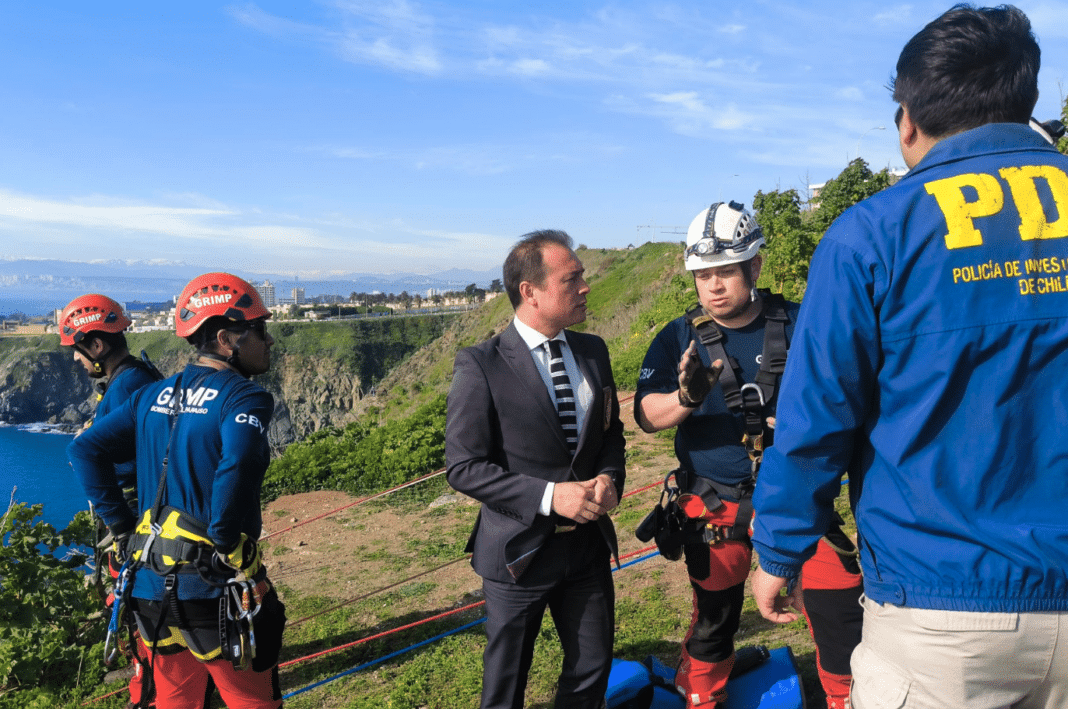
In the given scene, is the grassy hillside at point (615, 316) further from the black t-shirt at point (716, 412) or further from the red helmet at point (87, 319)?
the black t-shirt at point (716, 412)

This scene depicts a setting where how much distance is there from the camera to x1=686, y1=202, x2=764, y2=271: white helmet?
141 inches

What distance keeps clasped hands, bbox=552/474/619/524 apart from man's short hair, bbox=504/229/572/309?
0.91m

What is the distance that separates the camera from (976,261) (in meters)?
1.73

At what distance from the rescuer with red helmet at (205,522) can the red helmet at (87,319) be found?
5.49ft

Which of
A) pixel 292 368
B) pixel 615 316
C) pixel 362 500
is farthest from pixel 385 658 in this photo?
pixel 292 368

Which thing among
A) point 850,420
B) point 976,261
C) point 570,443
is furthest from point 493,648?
point 976,261

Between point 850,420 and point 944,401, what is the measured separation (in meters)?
0.22

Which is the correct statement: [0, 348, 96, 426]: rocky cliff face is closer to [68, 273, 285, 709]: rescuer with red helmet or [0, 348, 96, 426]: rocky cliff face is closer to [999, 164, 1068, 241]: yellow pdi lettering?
[68, 273, 285, 709]: rescuer with red helmet

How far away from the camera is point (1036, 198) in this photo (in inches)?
68.7

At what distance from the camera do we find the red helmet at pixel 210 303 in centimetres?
346

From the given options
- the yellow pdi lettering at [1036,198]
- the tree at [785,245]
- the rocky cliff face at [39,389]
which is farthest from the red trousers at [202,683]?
the rocky cliff face at [39,389]

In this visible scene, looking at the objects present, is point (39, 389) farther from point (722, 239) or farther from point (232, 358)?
point (722, 239)

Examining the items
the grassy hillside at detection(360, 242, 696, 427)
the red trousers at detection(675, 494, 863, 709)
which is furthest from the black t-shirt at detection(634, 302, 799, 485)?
the grassy hillside at detection(360, 242, 696, 427)

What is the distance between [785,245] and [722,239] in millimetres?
11489
